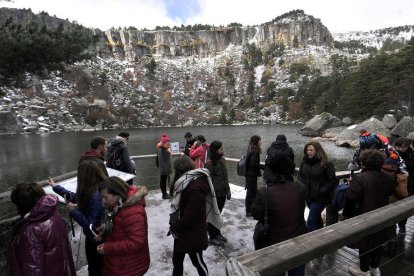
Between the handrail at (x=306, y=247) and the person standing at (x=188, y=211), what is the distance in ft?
3.87

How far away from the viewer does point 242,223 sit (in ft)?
17.1

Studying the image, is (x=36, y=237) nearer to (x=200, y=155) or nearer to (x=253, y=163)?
(x=200, y=155)

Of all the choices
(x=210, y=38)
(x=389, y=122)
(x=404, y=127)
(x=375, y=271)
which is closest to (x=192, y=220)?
(x=375, y=271)

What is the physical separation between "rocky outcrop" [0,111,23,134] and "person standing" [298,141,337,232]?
232 ft

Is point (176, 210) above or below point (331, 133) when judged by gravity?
above

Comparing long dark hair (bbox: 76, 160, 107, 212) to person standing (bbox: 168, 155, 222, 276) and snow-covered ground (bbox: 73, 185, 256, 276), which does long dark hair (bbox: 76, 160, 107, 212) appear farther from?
snow-covered ground (bbox: 73, 185, 256, 276)

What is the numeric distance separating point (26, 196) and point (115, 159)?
9.75 feet

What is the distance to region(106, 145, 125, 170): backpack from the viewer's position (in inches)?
206

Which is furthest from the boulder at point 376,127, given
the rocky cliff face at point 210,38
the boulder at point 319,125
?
the rocky cliff face at point 210,38

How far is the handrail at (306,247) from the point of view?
1.53 meters

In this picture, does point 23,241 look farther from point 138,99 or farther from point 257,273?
point 138,99

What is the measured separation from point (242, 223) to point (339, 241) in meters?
3.35

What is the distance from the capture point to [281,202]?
2.45m

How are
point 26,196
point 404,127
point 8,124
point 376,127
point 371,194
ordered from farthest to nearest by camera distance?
point 8,124 → point 376,127 → point 404,127 → point 371,194 → point 26,196
